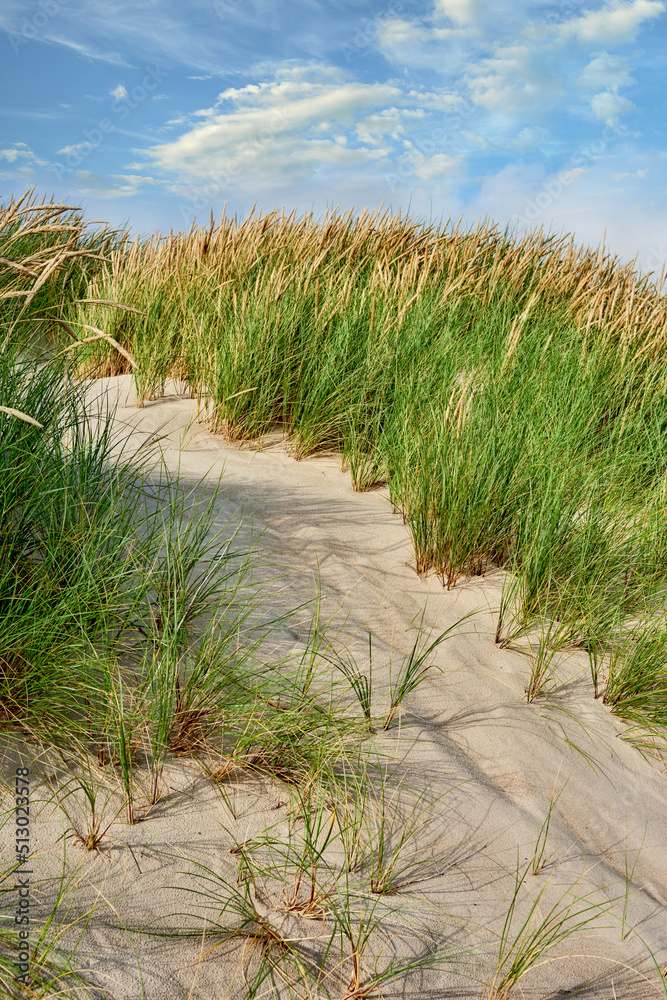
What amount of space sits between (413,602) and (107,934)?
1637 mm

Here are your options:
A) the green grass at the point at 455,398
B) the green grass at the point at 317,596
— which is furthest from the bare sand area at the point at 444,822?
the green grass at the point at 455,398

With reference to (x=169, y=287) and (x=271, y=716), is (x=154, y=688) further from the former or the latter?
(x=169, y=287)

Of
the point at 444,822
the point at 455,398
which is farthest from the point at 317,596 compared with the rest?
the point at 455,398

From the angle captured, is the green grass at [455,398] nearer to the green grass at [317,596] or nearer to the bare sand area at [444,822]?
the green grass at [317,596]

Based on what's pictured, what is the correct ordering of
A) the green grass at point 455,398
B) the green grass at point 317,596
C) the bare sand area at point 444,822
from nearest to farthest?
1. the bare sand area at point 444,822
2. the green grass at point 317,596
3. the green grass at point 455,398

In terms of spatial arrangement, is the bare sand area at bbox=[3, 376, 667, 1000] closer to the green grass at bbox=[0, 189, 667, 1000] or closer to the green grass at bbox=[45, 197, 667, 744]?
the green grass at bbox=[0, 189, 667, 1000]

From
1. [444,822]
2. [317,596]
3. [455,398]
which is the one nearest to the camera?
[444,822]

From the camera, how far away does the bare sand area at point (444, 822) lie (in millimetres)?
1416

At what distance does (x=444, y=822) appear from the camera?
5.84 ft

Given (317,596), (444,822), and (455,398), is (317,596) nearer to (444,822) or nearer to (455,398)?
(444,822)

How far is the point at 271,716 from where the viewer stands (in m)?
1.82

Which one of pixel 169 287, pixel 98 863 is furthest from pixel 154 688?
pixel 169 287

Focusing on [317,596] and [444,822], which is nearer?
[444,822]

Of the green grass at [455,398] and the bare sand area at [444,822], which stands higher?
A: the green grass at [455,398]
